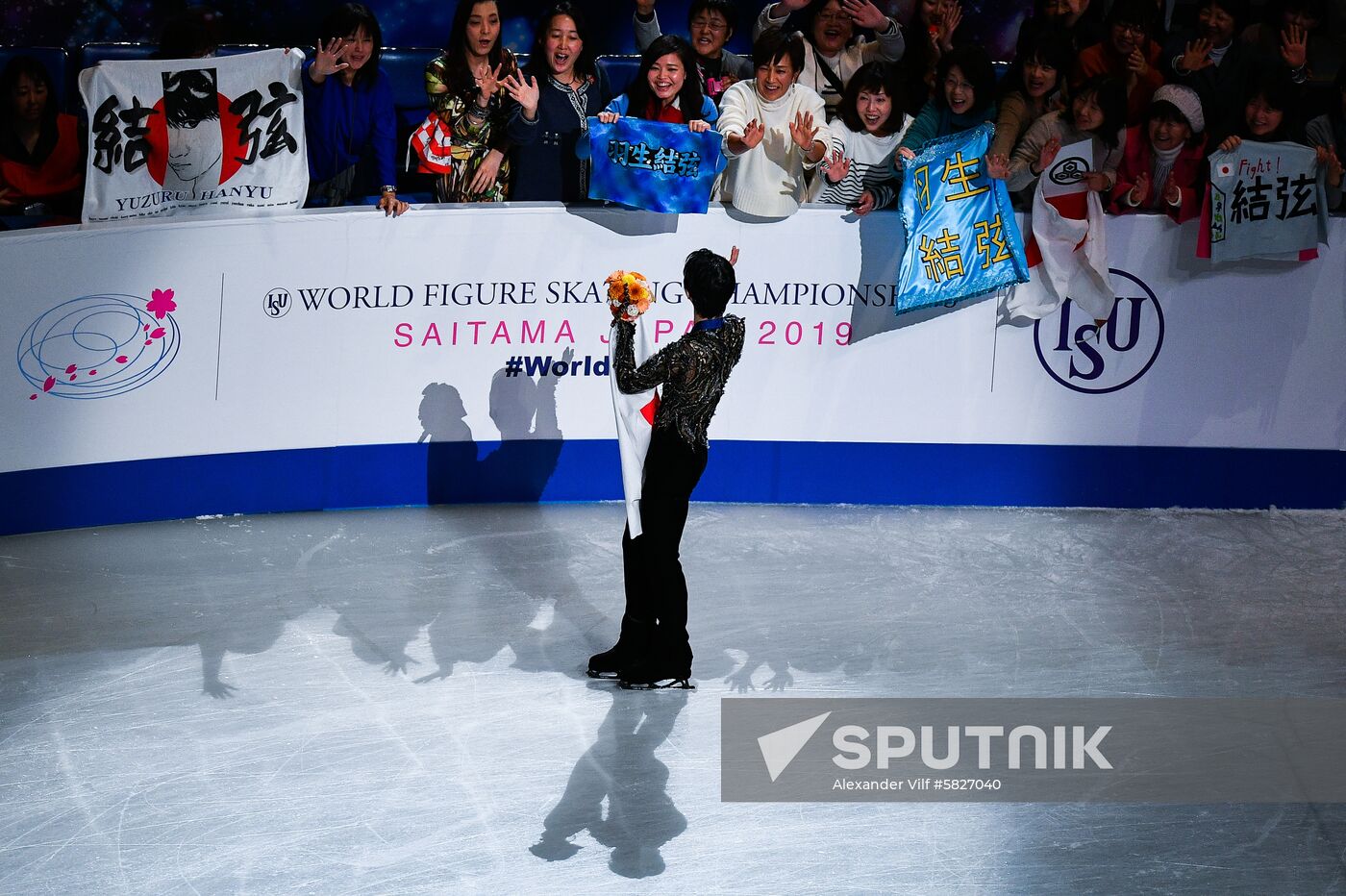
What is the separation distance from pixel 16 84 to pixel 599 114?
118 inches

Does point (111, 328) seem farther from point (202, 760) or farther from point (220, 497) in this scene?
point (202, 760)

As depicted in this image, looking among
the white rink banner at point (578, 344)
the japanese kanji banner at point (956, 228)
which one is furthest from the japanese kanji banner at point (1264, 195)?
the japanese kanji banner at point (956, 228)

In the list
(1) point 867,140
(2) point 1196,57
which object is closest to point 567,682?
(1) point 867,140

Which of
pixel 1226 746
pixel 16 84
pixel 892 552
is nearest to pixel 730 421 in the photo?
pixel 892 552

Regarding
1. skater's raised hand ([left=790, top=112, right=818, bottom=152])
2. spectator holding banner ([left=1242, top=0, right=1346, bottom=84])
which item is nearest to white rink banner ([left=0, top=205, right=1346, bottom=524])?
skater's raised hand ([left=790, top=112, right=818, bottom=152])

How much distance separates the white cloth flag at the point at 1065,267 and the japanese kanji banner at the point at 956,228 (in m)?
0.18

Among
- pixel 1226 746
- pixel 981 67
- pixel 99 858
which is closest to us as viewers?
pixel 99 858

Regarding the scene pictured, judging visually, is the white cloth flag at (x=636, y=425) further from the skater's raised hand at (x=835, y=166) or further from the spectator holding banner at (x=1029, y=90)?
the spectator holding banner at (x=1029, y=90)

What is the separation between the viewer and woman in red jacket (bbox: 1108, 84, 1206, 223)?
26.7 feet

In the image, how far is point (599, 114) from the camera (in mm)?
7844

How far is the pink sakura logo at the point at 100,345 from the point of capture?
7402mm

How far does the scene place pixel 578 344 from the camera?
807 cm

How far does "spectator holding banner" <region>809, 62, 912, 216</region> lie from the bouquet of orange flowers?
2.78m
